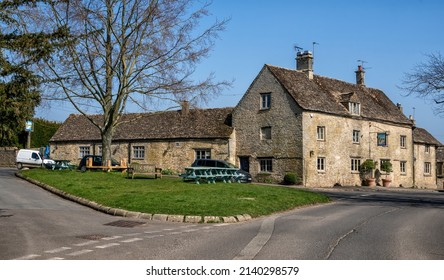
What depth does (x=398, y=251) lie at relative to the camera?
26.3 feet

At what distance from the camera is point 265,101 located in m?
34.3

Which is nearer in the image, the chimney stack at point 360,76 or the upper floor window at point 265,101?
the upper floor window at point 265,101

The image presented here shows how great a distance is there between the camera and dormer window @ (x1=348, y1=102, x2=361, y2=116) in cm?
3550

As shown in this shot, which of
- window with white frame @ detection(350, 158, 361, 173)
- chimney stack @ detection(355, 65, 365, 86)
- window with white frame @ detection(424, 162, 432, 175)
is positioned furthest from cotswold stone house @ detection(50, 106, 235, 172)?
window with white frame @ detection(424, 162, 432, 175)

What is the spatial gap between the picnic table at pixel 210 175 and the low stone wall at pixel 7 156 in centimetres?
2700

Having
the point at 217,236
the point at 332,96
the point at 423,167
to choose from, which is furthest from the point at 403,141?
the point at 217,236

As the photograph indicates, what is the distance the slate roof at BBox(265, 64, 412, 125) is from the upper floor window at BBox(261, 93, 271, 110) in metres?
1.53

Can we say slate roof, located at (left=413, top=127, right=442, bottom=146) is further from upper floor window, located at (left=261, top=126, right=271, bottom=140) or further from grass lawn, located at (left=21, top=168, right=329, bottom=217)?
grass lawn, located at (left=21, top=168, right=329, bottom=217)

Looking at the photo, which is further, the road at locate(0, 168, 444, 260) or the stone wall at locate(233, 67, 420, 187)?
the stone wall at locate(233, 67, 420, 187)

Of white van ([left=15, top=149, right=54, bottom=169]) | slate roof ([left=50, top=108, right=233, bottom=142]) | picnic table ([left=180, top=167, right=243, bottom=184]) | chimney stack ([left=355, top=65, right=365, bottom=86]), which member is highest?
chimney stack ([left=355, top=65, right=365, bottom=86])

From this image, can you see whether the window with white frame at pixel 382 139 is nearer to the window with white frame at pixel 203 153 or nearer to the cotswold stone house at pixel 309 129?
the cotswold stone house at pixel 309 129

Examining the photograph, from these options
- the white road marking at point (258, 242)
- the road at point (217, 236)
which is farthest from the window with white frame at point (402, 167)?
the white road marking at point (258, 242)

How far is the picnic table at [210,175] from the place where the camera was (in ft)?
74.4
